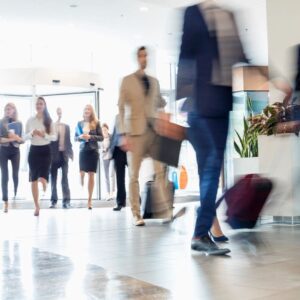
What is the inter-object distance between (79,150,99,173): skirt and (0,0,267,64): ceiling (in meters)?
2.82

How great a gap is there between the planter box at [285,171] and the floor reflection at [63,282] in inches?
101

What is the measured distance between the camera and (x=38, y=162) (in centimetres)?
665

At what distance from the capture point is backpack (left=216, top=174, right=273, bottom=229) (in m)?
3.39

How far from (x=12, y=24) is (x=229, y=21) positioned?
31.9 ft

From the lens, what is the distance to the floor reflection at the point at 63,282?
6.85 feet

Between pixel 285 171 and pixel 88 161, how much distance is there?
12.3 ft

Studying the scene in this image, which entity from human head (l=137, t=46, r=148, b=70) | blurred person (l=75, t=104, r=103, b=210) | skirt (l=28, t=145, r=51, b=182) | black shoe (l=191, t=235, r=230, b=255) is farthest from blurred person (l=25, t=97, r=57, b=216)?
black shoe (l=191, t=235, r=230, b=255)

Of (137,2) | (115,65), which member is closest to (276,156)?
(137,2)

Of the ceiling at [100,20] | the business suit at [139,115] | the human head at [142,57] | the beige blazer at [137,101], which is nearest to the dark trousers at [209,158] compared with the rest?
the business suit at [139,115]

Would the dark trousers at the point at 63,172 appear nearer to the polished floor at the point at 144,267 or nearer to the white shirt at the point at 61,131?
the white shirt at the point at 61,131

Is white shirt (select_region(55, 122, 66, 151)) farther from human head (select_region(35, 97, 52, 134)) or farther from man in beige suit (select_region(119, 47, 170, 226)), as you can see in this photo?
man in beige suit (select_region(119, 47, 170, 226))

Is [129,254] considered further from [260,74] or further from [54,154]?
[54,154]

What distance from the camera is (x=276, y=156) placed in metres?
5.15

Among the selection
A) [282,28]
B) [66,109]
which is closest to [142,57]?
[282,28]
